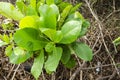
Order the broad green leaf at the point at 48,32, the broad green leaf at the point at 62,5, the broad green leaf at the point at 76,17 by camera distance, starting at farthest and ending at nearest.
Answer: the broad green leaf at the point at 62,5, the broad green leaf at the point at 76,17, the broad green leaf at the point at 48,32

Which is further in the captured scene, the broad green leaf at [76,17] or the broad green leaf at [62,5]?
the broad green leaf at [62,5]

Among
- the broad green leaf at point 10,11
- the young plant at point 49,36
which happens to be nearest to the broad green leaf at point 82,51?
the young plant at point 49,36

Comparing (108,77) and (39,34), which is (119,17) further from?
(39,34)

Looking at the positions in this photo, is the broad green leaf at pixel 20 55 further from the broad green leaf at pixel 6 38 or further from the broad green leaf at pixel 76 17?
the broad green leaf at pixel 76 17

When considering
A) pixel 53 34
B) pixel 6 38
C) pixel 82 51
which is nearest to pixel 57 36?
pixel 53 34

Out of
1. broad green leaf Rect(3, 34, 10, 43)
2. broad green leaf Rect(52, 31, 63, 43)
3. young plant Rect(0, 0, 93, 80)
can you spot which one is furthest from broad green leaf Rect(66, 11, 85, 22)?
broad green leaf Rect(3, 34, 10, 43)

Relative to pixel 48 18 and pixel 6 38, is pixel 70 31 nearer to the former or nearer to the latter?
pixel 48 18

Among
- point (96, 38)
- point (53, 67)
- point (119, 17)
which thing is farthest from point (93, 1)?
point (53, 67)
